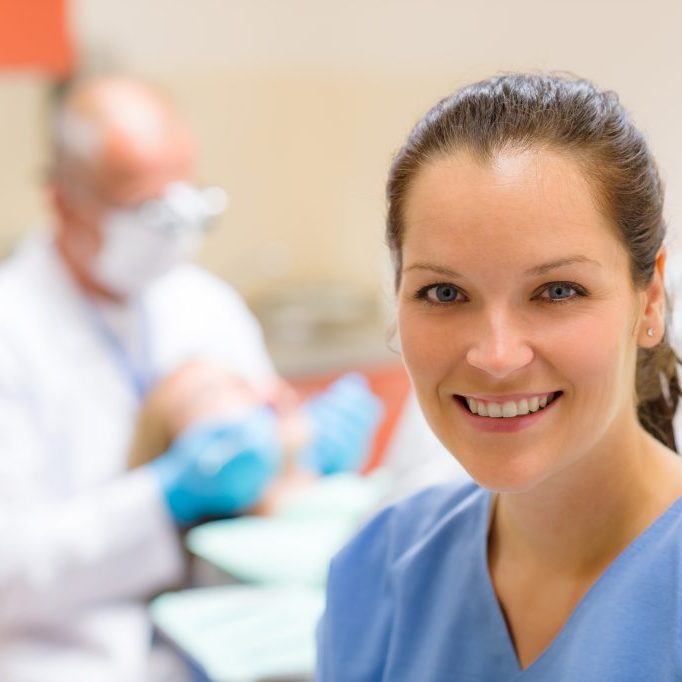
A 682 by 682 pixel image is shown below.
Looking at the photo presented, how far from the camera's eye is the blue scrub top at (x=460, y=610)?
2.83 feet

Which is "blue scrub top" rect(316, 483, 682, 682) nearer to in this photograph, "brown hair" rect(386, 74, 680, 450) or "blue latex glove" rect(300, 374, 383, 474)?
"brown hair" rect(386, 74, 680, 450)

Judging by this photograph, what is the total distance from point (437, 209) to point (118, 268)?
1.37 metres

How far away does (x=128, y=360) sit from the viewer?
2166 millimetres

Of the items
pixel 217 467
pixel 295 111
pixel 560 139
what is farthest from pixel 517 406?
pixel 295 111

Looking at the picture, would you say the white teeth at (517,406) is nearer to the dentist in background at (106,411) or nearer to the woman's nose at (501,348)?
the woman's nose at (501,348)

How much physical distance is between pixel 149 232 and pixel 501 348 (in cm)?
138

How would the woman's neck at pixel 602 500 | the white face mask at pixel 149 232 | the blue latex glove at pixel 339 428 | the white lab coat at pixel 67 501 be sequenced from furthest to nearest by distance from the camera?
1. the blue latex glove at pixel 339 428
2. the white face mask at pixel 149 232
3. the white lab coat at pixel 67 501
4. the woman's neck at pixel 602 500

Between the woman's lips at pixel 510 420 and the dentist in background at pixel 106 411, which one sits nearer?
the woman's lips at pixel 510 420

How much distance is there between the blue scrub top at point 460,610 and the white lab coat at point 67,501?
2.58ft

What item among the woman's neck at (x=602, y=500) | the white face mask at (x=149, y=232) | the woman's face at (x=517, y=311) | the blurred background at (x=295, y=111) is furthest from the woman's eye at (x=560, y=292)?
the blurred background at (x=295, y=111)

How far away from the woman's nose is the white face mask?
1.34 meters

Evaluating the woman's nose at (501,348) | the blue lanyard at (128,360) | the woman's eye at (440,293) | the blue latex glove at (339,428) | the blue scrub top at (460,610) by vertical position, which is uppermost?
the blue lanyard at (128,360)

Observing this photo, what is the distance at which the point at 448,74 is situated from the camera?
3506 mm

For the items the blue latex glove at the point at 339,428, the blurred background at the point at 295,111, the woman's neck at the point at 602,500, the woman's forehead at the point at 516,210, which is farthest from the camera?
the blurred background at the point at 295,111
